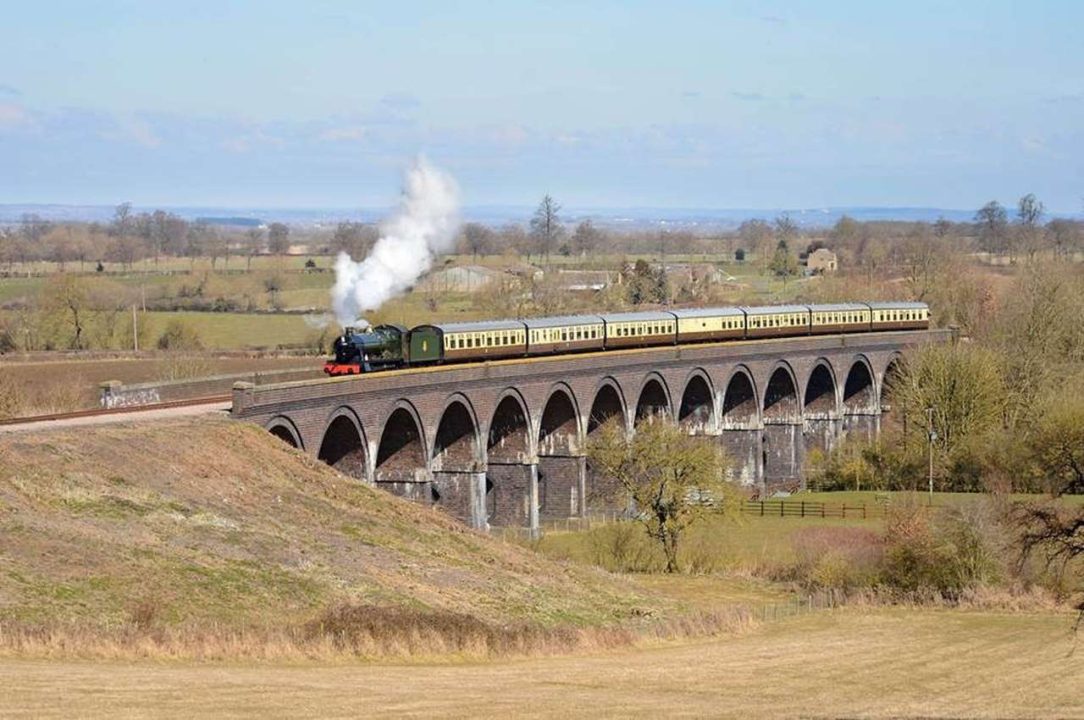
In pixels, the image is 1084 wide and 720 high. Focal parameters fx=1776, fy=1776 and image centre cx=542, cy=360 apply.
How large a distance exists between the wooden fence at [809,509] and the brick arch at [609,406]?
591 cm

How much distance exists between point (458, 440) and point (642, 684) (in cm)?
3058

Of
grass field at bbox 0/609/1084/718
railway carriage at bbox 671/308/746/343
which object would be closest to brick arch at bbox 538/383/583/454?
railway carriage at bbox 671/308/746/343

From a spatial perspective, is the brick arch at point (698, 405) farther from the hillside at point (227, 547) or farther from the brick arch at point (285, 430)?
the hillside at point (227, 547)

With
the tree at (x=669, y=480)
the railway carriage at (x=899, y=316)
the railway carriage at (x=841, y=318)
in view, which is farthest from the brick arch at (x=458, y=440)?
the railway carriage at (x=899, y=316)

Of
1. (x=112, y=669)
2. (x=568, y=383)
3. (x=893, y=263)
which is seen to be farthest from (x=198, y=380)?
(x=893, y=263)

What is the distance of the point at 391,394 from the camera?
171ft

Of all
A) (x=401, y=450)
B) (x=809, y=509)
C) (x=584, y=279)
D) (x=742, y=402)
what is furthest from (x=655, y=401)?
(x=584, y=279)

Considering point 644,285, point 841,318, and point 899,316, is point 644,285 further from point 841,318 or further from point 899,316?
point 841,318

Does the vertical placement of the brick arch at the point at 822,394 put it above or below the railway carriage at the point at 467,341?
below

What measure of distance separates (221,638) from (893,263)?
523 feet

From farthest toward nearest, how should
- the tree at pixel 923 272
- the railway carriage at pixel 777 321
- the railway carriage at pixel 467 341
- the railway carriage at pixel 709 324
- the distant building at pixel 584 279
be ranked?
the distant building at pixel 584 279 → the tree at pixel 923 272 → the railway carriage at pixel 777 321 → the railway carriage at pixel 709 324 → the railway carriage at pixel 467 341

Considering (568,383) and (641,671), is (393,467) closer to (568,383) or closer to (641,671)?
(568,383)

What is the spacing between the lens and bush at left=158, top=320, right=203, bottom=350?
10419 cm

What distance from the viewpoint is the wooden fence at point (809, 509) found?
211 feet
